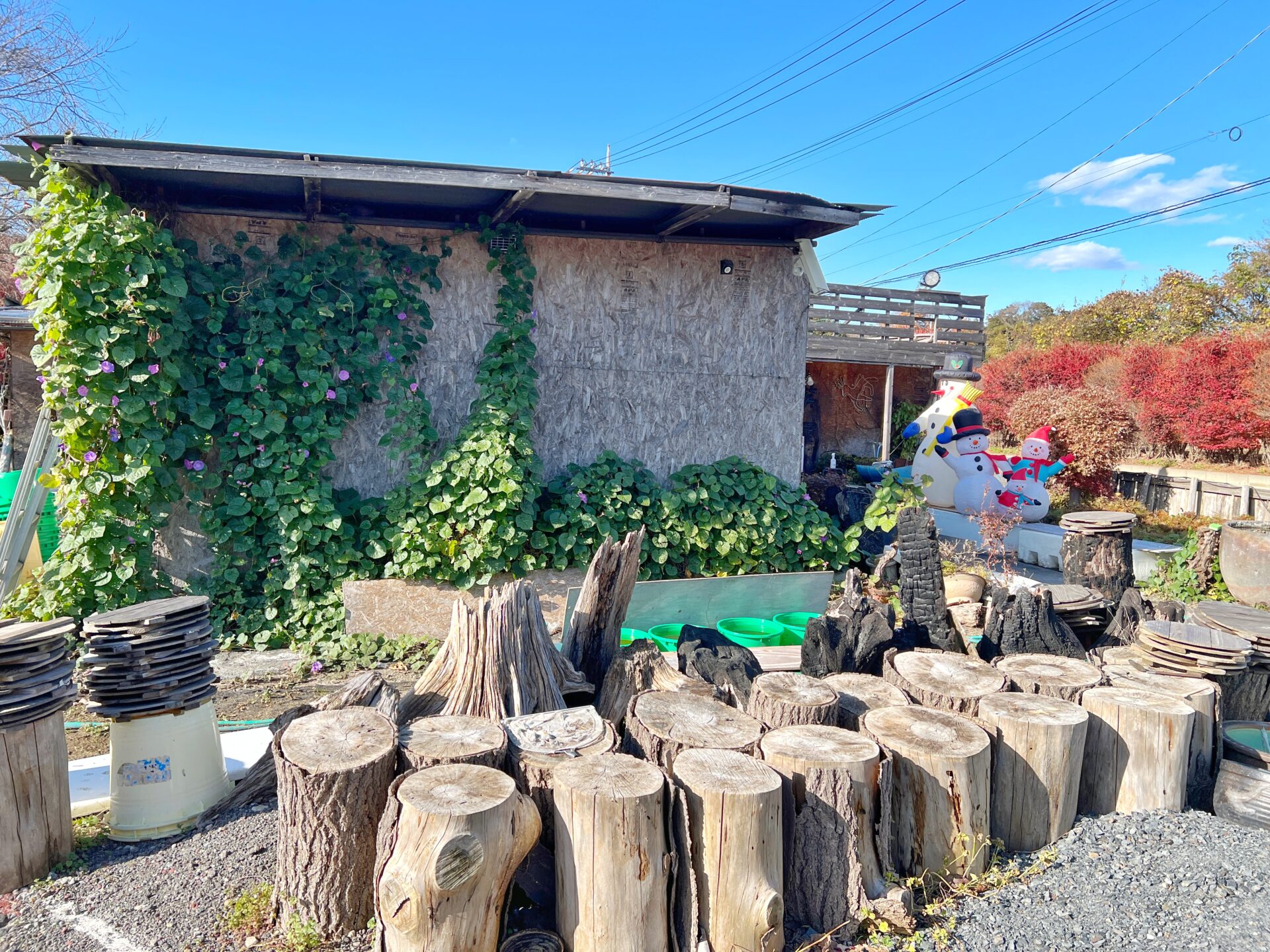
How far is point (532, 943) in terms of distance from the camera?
241cm

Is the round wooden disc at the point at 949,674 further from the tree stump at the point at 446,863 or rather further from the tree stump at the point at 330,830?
the tree stump at the point at 330,830

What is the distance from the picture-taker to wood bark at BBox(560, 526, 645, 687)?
13.5 ft

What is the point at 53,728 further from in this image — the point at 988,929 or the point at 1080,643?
the point at 1080,643

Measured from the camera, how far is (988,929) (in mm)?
2625

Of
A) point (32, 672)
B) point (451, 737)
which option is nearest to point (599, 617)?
point (451, 737)

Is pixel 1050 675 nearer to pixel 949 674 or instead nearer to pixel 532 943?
pixel 949 674

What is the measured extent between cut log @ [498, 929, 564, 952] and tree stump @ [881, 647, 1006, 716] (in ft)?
5.92

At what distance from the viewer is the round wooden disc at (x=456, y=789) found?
2.29 meters

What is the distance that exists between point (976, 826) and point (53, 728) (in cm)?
341

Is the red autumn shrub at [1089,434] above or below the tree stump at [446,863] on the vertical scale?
above

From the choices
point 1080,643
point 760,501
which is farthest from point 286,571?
point 1080,643

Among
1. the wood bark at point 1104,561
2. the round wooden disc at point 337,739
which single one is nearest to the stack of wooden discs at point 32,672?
the round wooden disc at point 337,739

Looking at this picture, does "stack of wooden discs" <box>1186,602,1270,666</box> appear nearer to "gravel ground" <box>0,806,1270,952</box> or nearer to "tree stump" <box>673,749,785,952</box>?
"gravel ground" <box>0,806,1270,952</box>

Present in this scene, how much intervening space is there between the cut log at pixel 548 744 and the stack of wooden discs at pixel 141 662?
1.41 meters
